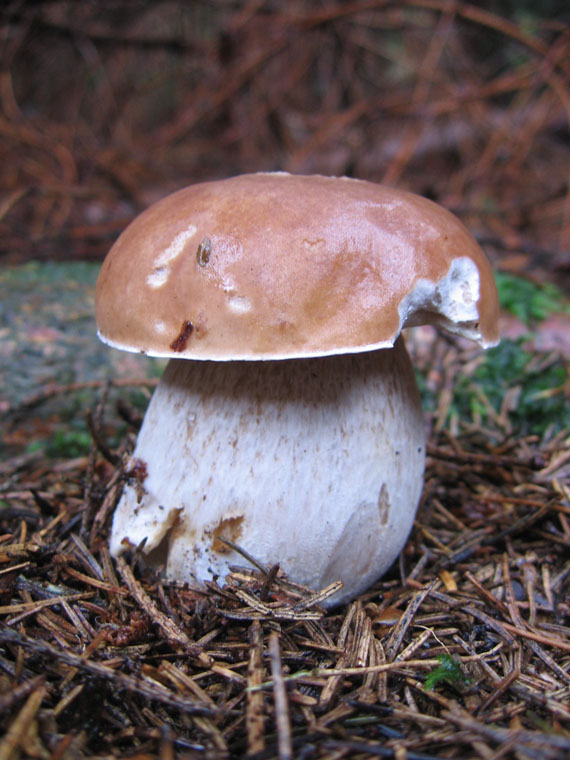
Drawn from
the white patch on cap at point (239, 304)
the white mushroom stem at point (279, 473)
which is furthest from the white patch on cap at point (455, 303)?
the white patch on cap at point (239, 304)

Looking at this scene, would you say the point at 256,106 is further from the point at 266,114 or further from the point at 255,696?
the point at 255,696

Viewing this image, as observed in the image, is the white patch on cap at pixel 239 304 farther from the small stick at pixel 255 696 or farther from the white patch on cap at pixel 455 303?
the small stick at pixel 255 696

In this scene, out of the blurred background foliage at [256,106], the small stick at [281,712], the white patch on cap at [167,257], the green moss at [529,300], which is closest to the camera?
the small stick at [281,712]

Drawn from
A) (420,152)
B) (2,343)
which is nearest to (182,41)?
(420,152)

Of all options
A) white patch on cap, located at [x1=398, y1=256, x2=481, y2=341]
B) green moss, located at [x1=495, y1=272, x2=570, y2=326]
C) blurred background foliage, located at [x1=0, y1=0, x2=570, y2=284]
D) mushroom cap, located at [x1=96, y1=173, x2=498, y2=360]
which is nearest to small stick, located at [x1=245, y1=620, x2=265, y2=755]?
mushroom cap, located at [x1=96, y1=173, x2=498, y2=360]

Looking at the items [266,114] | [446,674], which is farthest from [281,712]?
[266,114]

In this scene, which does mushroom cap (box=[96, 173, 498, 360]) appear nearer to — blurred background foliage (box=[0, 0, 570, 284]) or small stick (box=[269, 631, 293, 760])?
small stick (box=[269, 631, 293, 760])

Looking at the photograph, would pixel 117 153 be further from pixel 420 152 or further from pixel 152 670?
pixel 152 670
